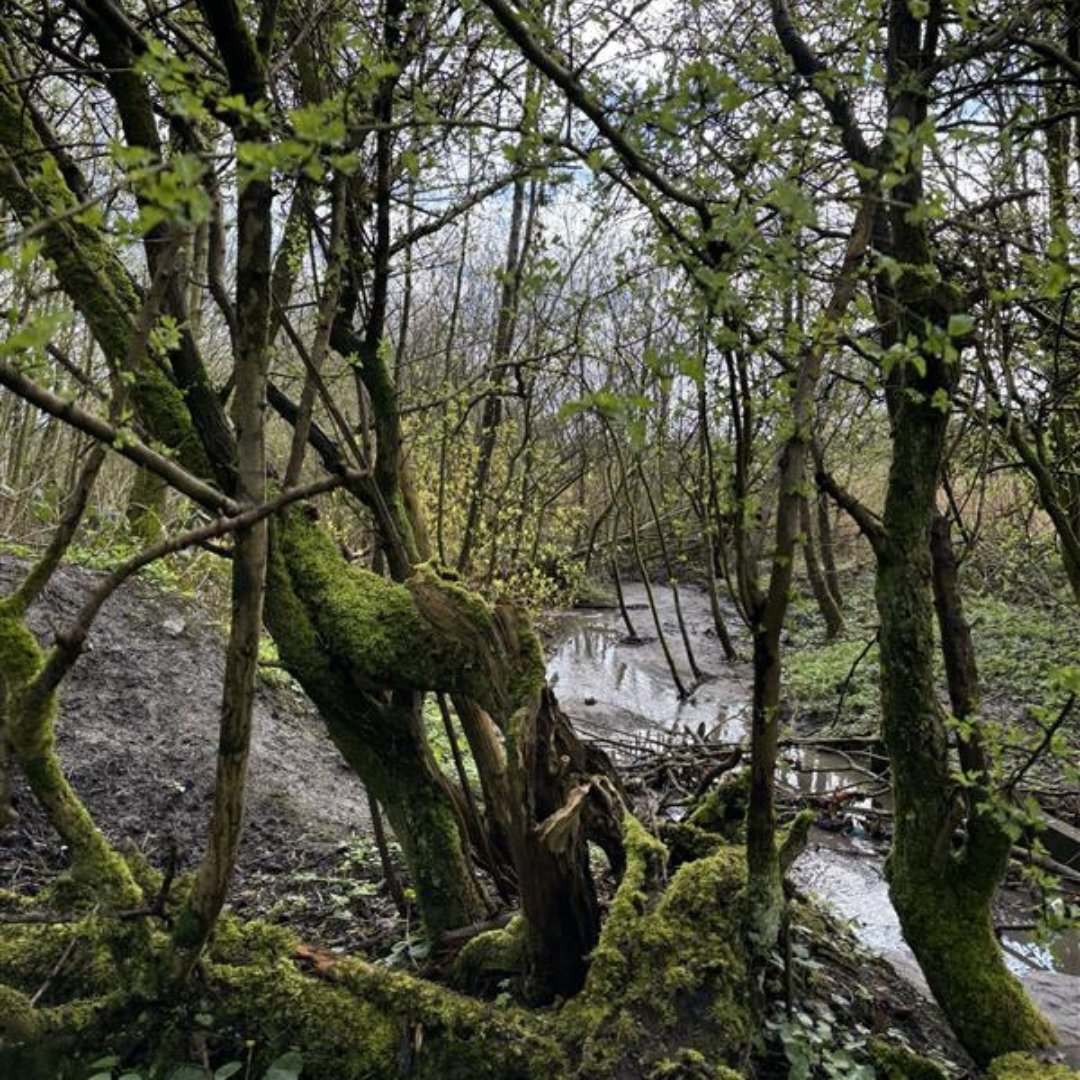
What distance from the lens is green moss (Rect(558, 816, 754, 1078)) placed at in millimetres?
2092

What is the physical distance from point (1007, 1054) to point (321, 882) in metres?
2.66

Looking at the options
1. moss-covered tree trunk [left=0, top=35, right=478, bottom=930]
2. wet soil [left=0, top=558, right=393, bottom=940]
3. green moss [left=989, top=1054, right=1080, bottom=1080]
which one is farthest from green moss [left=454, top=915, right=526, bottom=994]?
green moss [left=989, top=1054, right=1080, bottom=1080]

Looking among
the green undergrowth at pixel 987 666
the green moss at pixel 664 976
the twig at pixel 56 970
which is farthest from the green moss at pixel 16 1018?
the green undergrowth at pixel 987 666

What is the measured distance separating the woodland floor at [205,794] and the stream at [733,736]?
63 cm

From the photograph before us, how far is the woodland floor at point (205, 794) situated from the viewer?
3232 mm

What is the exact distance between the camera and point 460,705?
Answer: 3059 mm

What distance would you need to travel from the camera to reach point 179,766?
14.9 feet

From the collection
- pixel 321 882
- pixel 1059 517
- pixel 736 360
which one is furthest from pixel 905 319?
pixel 321 882

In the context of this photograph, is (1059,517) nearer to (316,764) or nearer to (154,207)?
(154,207)

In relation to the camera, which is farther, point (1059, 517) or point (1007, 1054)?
point (1059, 517)

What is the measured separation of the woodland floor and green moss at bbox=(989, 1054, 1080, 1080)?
32 centimetres

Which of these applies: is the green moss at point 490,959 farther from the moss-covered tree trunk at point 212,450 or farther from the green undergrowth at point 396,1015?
the moss-covered tree trunk at point 212,450

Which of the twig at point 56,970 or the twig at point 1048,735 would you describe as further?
the twig at point 56,970

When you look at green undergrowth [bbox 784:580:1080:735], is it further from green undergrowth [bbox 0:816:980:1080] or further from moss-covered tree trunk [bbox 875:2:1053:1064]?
green undergrowth [bbox 0:816:980:1080]
